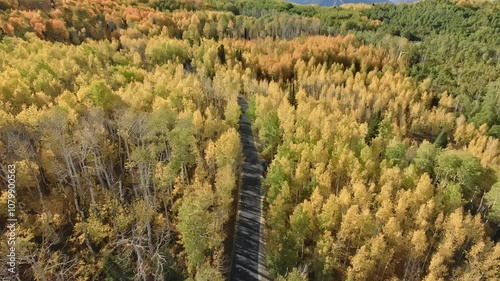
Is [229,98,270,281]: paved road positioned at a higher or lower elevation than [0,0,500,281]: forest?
lower

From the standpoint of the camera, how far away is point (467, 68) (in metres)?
160

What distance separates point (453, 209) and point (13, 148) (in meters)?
69.4

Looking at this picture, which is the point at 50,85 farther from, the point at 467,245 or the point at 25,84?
the point at 467,245

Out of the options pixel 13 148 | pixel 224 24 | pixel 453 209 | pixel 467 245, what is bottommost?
pixel 467 245

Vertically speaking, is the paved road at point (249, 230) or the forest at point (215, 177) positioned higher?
the forest at point (215, 177)

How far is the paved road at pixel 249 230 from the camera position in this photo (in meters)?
49.8

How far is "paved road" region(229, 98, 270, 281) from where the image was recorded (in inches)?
1959

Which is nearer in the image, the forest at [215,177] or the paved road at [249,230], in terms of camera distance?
the forest at [215,177]

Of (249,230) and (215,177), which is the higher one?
(215,177)

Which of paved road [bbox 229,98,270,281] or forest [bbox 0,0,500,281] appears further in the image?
paved road [bbox 229,98,270,281]

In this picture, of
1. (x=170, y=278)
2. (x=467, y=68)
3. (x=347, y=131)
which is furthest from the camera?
(x=467, y=68)

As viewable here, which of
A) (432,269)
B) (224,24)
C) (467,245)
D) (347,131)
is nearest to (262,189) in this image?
(347,131)

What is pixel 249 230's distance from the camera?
56.6 metres

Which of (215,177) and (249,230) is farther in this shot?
(215,177)
